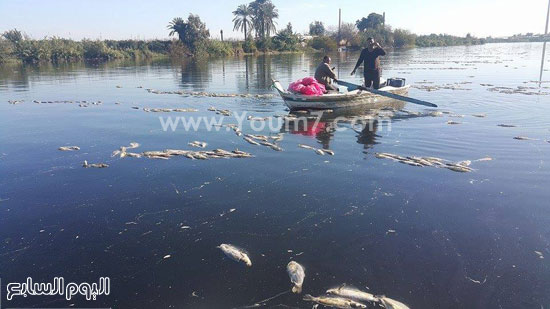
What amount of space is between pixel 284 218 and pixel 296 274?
5.29 feet

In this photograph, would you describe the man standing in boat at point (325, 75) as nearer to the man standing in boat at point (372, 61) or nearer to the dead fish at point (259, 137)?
the man standing in boat at point (372, 61)

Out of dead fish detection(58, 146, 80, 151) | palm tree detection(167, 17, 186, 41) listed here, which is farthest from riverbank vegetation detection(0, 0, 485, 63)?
dead fish detection(58, 146, 80, 151)

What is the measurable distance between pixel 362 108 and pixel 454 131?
15.0 feet

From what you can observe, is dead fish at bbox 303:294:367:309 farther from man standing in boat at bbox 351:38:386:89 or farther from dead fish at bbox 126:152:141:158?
man standing in boat at bbox 351:38:386:89

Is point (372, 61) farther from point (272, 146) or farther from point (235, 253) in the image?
point (235, 253)

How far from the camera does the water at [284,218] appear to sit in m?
4.75

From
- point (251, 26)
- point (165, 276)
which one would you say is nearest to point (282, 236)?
point (165, 276)

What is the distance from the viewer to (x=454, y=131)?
12062 mm

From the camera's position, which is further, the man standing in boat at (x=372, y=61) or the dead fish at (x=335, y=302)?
the man standing in boat at (x=372, y=61)

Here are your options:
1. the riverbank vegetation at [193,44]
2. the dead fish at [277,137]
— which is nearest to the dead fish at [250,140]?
the dead fish at [277,137]

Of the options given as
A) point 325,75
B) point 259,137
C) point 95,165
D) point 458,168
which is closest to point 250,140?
point 259,137

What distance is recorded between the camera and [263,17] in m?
78.9

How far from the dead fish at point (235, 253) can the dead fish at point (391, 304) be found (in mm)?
1848

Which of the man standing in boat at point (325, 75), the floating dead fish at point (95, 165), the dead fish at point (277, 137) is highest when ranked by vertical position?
the man standing in boat at point (325, 75)
